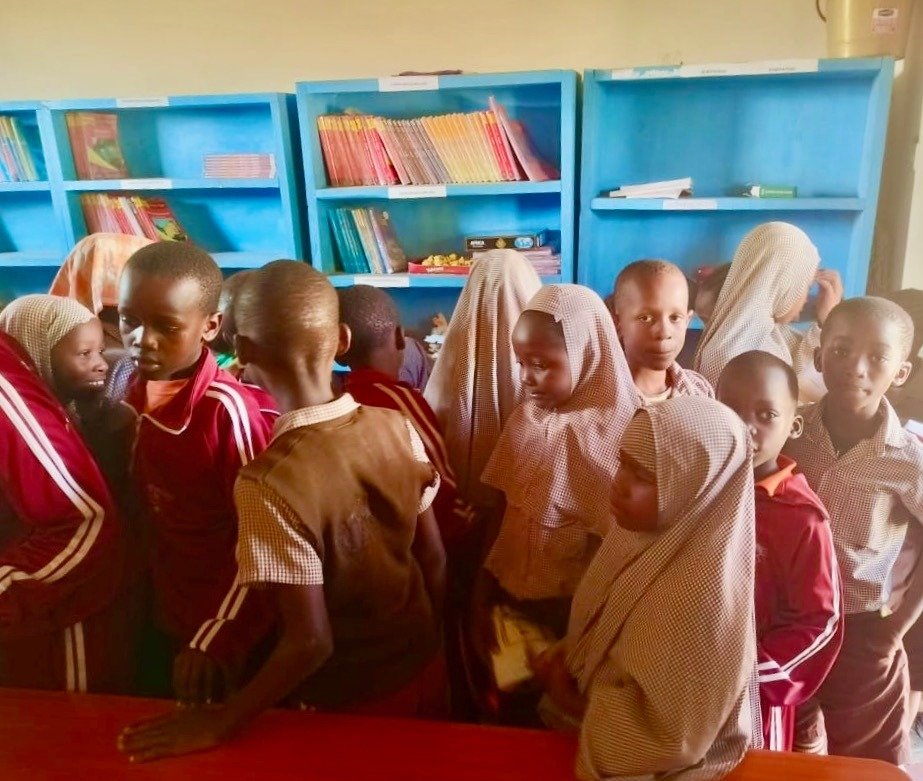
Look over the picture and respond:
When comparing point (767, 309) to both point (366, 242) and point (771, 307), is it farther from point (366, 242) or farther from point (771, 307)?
point (366, 242)

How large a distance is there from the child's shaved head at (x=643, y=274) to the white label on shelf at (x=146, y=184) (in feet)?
3.42

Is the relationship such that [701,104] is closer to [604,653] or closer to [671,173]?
[671,173]

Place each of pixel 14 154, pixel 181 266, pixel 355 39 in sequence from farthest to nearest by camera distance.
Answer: pixel 355 39 → pixel 14 154 → pixel 181 266

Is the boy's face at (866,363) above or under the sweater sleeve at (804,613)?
above

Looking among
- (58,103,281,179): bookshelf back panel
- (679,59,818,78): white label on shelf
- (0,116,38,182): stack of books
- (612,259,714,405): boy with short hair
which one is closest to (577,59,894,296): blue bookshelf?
(679,59,818,78): white label on shelf

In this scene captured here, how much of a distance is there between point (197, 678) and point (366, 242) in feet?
3.31

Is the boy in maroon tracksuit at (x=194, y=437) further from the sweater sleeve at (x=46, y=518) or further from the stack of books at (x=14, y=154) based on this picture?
the stack of books at (x=14, y=154)

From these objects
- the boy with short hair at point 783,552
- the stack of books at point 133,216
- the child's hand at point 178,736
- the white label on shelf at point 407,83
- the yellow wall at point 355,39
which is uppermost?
the yellow wall at point 355,39

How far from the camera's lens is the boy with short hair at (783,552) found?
1.06 m

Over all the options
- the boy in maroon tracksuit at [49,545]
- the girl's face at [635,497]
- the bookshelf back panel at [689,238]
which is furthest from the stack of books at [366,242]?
the girl's face at [635,497]

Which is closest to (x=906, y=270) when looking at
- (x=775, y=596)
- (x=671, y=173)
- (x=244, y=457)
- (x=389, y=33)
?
(x=775, y=596)

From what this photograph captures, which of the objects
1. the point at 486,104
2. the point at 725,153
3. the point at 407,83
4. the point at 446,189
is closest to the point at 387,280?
the point at 446,189

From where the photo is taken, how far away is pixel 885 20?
1750 mm

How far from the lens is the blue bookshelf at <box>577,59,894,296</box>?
1.50 m
